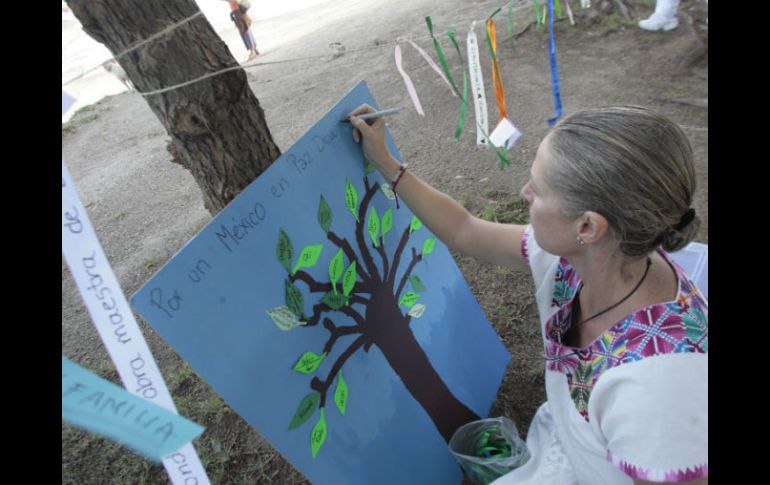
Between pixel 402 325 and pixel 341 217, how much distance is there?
1.48ft

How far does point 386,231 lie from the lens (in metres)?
1.63

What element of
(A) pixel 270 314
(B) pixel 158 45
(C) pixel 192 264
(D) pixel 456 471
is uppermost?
(B) pixel 158 45

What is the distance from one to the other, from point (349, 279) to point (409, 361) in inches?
15.6

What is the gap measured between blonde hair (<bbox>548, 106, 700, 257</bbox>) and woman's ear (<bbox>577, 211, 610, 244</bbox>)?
0.01 m

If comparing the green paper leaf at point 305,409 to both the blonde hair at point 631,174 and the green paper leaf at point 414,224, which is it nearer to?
the green paper leaf at point 414,224

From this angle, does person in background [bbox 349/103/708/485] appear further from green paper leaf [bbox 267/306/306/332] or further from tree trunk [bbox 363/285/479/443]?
green paper leaf [bbox 267/306/306/332]

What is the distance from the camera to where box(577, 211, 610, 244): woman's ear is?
1070 mm

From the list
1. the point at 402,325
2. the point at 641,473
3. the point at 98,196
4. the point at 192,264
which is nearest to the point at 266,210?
the point at 192,264

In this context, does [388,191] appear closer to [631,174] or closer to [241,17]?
[631,174]

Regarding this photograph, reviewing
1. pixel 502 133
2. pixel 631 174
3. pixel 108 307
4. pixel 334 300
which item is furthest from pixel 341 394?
pixel 502 133

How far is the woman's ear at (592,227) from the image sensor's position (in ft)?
3.51

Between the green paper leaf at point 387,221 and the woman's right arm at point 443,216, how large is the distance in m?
0.10

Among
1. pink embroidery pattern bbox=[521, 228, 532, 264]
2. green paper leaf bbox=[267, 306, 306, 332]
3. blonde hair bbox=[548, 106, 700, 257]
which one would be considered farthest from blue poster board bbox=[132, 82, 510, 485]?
blonde hair bbox=[548, 106, 700, 257]
